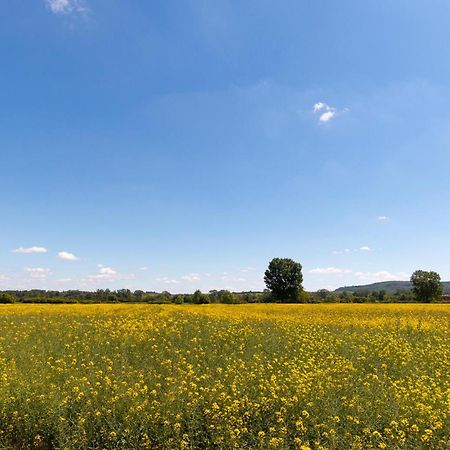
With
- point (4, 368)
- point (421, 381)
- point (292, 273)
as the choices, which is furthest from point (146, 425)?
point (292, 273)

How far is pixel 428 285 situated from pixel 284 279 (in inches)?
1282

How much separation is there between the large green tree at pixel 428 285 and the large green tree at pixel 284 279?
91.5ft

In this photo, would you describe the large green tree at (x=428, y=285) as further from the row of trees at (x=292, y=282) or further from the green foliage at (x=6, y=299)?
the green foliage at (x=6, y=299)

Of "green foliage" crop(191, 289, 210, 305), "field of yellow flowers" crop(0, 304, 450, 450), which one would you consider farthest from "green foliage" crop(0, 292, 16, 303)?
"field of yellow flowers" crop(0, 304, 450, 450)

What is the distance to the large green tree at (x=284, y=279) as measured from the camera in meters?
79.4

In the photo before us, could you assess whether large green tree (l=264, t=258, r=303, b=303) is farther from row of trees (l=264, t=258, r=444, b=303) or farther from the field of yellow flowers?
the field of yellow flowers

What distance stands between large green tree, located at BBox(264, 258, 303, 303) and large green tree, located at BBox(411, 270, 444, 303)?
27.9 m

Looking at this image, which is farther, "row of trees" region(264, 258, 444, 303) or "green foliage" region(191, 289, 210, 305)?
"row of trees" region(264, 258, 444, 303)

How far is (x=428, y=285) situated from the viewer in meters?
83.6

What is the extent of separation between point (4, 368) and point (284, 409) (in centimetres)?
842

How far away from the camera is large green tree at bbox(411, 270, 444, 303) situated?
83.3m

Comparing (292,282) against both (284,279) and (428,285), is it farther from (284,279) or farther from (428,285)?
(428,285)

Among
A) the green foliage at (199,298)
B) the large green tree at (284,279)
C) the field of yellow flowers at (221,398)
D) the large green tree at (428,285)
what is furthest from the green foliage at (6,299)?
the large green tree at (428,285)

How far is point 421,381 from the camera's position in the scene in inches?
392
